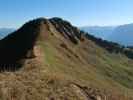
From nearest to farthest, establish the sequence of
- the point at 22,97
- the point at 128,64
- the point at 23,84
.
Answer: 1. the point at 22,97
2. the point at 23,84
3. the point at 128,64

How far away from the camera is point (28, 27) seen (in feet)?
313

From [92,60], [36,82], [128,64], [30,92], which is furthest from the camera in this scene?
[128,64]

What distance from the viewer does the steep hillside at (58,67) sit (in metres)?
14.6

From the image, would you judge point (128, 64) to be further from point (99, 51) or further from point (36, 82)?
point (36, 82)

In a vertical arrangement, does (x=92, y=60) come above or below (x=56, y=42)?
below

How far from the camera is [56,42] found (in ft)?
274

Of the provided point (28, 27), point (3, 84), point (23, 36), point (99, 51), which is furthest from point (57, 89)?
point (99, 51)

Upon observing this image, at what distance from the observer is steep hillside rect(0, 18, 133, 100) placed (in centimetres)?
1462

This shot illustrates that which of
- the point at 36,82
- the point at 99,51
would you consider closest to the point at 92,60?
the point at 99,51

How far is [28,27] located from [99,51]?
30.2 m

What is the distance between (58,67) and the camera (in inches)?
1982

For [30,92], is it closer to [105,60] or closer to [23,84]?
[23,84]

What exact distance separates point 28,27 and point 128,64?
1605 inches

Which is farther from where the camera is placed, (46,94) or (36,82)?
(36,82)
